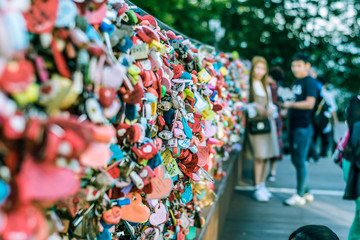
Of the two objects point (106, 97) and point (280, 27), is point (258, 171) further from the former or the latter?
point (280, 27)

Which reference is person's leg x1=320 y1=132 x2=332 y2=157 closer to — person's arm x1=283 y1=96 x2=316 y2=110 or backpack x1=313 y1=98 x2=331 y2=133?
backpack x1=313 y1=98 x2=331 y2=133

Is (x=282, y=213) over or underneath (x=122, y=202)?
underneath

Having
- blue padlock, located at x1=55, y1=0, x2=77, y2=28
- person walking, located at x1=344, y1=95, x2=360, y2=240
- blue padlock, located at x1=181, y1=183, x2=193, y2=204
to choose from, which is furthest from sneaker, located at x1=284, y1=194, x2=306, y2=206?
blue padlock, located at x1=55, y1=0, x2=77, y2=28

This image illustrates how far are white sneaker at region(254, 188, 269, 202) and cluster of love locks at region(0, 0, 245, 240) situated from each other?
12.6 ft

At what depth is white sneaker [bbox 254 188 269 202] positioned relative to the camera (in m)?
5.77

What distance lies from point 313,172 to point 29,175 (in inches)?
293

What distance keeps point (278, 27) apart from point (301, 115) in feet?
37.2

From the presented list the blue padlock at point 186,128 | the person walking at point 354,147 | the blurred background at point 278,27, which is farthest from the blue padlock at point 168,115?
the blurred background at point 278,27

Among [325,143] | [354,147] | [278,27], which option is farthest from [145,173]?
[278,27]

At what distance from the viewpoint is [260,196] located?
5.80 meters

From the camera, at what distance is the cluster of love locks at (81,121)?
2.79 feet

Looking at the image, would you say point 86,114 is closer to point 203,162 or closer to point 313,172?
point 203,162

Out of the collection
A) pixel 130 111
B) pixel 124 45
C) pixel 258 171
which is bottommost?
pixel 258 171

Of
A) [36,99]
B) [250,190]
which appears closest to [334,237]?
[36,99]
